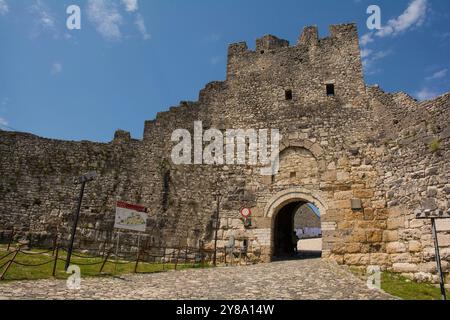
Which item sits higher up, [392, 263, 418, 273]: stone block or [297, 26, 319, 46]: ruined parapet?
[297, 26, 319, 46]: ruined parapet

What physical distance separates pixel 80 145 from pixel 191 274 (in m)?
8.89

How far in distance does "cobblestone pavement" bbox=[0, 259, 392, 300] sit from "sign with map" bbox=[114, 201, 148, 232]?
215 centimetres

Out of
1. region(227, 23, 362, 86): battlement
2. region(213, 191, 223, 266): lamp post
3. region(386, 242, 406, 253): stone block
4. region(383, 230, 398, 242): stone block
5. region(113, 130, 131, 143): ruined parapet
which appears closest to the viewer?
region(386, 242, 406, 253): stone block

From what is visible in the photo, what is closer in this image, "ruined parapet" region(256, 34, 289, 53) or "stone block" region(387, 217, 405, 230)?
"stone block" region(387, 217, 405, 230)

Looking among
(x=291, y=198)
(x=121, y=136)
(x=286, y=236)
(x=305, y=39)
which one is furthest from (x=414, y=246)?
(x=121, y=136)

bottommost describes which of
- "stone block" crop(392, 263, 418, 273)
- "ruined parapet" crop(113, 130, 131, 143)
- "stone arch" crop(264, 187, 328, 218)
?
"stone block" crop(392, 263, 418, 273)

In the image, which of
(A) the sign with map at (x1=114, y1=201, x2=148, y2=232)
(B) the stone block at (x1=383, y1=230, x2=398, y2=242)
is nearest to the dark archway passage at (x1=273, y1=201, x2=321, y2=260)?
(B) the stone block at (x1=383, y1=230, x2=398, y2=242)

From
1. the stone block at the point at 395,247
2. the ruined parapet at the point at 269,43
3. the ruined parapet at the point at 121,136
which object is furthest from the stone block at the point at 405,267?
the ruined parapet at the point at 121,136

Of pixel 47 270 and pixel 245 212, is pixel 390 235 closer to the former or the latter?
pixel 245 212

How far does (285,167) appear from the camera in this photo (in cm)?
1359

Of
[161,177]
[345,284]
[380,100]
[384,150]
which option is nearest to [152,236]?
[161,177]

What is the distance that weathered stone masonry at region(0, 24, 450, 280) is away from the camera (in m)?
11.2

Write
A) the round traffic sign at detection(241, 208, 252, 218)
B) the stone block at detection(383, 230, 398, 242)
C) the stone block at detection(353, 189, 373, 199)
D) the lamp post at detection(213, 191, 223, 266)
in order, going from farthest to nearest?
1. the round traffic sign at detection(241, 208, 252, 218)
2. the lamp post at detection(213, 191, 223, 266)
3. the stone block at detection(353, 189, 373, 199)
4. the stone block at detection(383, 230, 398, 242)

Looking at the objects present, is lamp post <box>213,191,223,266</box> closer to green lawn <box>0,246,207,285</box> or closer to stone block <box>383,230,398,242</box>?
green lawn <box>0,246,207,285</box>
